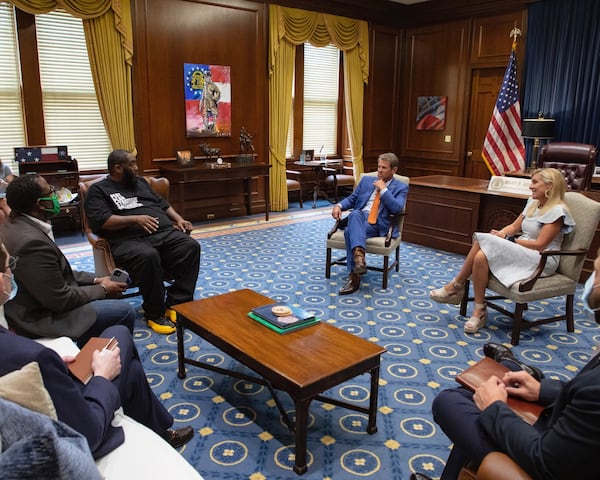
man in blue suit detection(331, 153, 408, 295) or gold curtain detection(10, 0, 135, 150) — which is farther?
gold curtain detection(10, 0, 135, 150)

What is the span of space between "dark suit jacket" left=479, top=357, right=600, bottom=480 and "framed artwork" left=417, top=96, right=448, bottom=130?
25.8 feet

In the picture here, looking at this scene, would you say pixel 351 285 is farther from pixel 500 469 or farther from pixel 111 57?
pixel 111 57

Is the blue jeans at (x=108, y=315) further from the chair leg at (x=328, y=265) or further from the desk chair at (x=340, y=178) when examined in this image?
the desk chair at (x=340, y=178)

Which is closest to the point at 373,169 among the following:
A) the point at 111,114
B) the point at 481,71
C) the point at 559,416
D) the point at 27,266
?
the point at 481,71

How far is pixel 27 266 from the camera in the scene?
2.40 metres

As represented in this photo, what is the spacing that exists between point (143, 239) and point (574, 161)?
17.8 feet

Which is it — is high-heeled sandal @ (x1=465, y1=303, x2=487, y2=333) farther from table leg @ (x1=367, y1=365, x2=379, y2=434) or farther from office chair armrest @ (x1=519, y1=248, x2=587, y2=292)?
table leg @ (x1=367, y1=365, x2=379, y2=434)

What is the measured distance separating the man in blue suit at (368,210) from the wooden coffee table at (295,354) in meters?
1.61

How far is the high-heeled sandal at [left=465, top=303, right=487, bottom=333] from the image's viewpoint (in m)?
3.60

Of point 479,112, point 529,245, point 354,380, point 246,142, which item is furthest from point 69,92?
point 479,112

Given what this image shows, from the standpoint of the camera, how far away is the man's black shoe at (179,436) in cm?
235

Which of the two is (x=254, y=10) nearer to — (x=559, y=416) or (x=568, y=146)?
(x=568, y=146)

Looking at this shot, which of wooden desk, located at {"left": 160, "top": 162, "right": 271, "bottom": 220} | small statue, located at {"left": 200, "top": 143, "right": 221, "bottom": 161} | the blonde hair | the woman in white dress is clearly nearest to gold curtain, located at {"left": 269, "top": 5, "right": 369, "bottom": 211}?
wooden desk, located at {"left": 160, "top": 162, "right": 271, "bottom": 220}

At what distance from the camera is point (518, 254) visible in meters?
3.51
